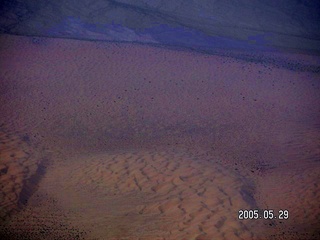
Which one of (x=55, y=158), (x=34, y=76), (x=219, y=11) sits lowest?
(x=55, y=158)

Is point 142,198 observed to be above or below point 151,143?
below

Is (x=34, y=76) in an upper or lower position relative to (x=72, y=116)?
upper

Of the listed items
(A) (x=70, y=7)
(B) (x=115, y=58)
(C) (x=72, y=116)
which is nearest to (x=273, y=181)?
(C) (x=72, y=116)

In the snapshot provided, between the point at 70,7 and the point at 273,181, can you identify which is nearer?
the point at 273,181

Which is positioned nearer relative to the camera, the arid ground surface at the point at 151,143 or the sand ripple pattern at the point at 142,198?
the sand ripple pattern at the point at 142,198

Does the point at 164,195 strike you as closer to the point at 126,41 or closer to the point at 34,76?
the point at 34,76

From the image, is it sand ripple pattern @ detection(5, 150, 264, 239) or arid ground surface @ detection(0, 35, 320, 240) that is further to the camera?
arid ground surface @ detection(0, 35, 320, 240)

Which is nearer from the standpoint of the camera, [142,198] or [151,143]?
[142,198]

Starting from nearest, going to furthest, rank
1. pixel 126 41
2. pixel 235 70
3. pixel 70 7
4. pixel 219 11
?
pixel 235 70 → pixel 126 41 → pixel 70 7 → pixel 219 11
